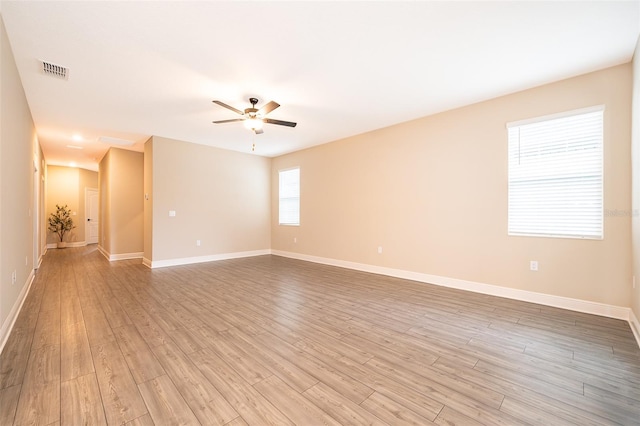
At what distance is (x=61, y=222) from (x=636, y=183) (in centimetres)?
1350

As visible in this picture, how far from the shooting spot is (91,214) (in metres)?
9.83

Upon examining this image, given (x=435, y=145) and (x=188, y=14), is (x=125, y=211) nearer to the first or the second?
(x=188, y=14)

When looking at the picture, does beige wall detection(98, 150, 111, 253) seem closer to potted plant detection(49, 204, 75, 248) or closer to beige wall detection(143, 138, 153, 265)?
beige wall detection(143, 138, 153, 265)

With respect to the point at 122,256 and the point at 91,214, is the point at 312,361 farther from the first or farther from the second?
the point at 91,214

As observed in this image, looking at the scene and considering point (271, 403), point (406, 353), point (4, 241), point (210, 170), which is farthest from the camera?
point (210, 170)

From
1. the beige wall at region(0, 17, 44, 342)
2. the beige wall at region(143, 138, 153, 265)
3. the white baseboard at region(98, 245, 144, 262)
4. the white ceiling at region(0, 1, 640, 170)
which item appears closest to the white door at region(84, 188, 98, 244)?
the white baseboard at region(98, 245, 144, 262)

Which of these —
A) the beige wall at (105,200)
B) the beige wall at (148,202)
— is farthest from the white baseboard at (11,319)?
the beige wall at (105,200)

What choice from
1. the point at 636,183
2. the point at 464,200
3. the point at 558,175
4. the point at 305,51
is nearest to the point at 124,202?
the point at 305,51

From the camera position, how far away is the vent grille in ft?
9.65

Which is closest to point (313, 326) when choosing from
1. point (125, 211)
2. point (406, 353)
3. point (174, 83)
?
point (406, 353)

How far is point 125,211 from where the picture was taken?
6.85 m

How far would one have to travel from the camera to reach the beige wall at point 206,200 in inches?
227

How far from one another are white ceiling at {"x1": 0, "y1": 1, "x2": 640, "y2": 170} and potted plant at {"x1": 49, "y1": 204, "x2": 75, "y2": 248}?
6.72m

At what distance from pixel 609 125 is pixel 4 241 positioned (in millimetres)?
6473
